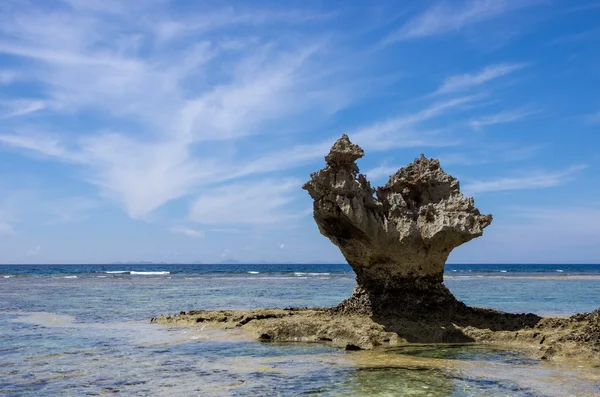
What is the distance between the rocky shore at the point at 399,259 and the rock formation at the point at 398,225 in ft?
0.08

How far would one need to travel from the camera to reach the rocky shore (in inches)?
499

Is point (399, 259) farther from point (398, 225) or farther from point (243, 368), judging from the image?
point (243, 368)

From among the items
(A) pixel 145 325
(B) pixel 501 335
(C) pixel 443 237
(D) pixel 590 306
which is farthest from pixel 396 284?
(D) pixel 590 306

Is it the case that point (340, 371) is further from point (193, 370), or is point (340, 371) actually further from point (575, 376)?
point (575, 376)

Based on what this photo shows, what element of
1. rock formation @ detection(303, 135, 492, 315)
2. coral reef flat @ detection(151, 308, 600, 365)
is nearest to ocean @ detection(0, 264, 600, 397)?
coral reef flat @ detection(151, 308, 600, 365)

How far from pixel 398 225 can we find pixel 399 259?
87 centimetres

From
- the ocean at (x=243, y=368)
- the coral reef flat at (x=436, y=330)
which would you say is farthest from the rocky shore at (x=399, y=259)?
the ocean at (x=243, y=368)

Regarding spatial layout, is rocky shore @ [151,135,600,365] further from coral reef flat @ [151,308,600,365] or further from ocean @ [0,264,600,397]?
ocean @ [0,264,600,397]

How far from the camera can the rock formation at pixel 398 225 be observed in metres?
13.2

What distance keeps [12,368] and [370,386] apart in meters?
6.64

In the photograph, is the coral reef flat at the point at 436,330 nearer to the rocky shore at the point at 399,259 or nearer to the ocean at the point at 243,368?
the rocky shore at the point at 399,259

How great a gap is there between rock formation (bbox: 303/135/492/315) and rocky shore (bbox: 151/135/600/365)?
2 centimetres

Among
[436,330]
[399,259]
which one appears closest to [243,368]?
[436,330]

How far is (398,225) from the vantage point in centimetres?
1339
